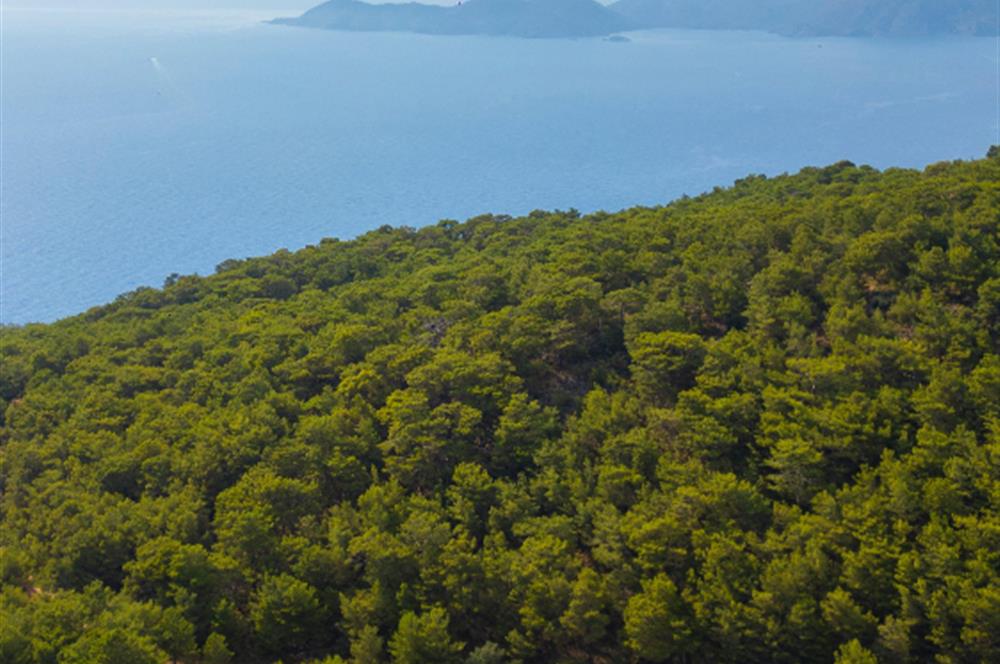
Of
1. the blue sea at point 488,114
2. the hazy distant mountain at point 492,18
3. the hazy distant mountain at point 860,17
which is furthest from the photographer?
the hazy distant mountain at point 492,18

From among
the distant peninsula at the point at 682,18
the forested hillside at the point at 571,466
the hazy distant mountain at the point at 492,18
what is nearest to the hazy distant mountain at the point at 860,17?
the distant peninsula at the point at 682,18

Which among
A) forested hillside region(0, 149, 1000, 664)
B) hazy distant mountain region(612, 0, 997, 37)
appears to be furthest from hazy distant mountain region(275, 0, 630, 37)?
forested hillside region(0, 149, 1000, 664)

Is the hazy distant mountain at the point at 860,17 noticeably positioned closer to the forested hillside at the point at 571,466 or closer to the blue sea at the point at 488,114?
the blue sea at the point at 488,114

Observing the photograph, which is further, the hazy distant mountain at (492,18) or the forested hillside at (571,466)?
the hazy distant mountain at (492,18)

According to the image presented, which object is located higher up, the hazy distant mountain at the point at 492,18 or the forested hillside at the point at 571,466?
the hazy distant mountain at the point at 492,18

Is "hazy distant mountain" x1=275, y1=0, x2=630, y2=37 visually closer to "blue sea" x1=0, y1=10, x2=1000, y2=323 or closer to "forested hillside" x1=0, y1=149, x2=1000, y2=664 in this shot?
"blue sea" x1=0, y1=10, x2=1000, y2=323

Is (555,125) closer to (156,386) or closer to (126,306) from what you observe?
(126,306)

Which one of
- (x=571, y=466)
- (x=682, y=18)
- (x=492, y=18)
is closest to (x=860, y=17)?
(x=682, y=18)

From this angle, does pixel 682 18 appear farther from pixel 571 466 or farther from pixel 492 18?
pixel 571 466
